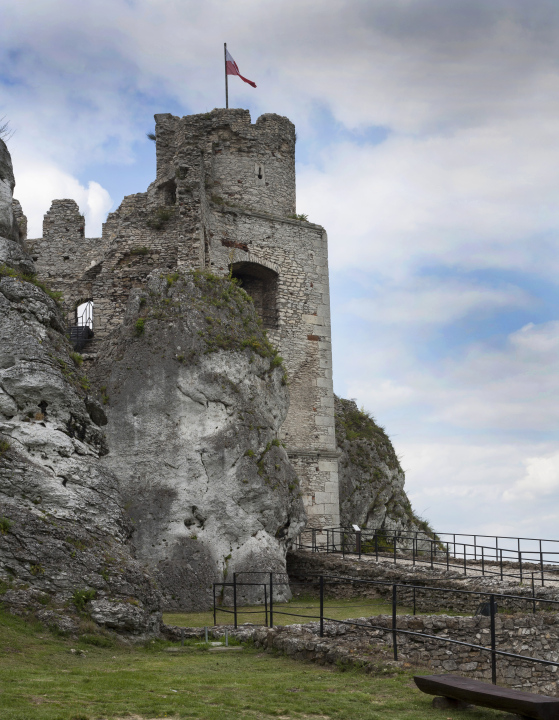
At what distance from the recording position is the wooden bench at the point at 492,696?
22.0 ft

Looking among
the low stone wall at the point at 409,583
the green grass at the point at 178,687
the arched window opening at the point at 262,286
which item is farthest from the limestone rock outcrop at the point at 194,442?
the green grass at the point at 178,687

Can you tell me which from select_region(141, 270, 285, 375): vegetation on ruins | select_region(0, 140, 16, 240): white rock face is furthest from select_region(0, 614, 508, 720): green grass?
A: select_region(141, 270, 285, 375): vegetation on ruins

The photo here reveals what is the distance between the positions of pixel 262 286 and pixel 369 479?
813cm

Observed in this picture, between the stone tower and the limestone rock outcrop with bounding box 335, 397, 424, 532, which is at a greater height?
the stone tower

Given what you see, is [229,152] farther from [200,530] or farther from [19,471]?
[19,471]

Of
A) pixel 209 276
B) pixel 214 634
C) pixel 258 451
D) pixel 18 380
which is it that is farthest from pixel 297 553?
pixel 18 380

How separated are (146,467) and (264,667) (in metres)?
9.05

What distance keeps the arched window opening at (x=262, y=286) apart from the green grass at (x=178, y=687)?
16745mm

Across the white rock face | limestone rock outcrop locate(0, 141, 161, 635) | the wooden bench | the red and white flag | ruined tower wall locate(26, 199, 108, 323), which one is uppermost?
the red and white flag

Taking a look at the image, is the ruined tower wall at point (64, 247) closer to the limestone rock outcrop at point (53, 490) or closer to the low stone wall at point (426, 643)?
the limestone rock outcrop at point (53, 490)

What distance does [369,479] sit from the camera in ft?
96.7

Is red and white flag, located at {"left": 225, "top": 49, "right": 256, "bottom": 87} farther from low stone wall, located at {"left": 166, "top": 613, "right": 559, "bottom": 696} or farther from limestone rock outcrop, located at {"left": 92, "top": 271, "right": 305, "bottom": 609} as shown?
low stone wall, located at {"left": 166, "top": 613, "right": 559, "bottom": 696}

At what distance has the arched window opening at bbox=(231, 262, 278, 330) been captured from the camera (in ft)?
88.1

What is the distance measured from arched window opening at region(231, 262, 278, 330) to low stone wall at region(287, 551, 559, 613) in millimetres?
8147
